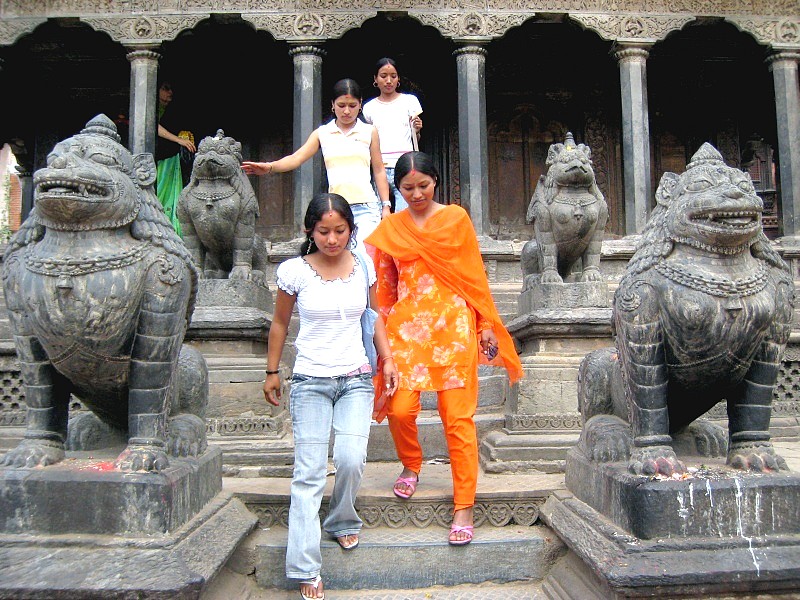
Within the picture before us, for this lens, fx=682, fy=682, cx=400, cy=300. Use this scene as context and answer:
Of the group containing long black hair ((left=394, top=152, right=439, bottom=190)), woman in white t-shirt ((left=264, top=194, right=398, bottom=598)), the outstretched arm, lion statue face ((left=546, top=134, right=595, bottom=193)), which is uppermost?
lion statue face ((left=546, top=134, right=595, bottom=193))

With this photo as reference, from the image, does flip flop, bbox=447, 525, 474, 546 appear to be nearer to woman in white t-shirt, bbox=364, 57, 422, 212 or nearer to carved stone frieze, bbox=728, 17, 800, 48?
woman in white t-shirt, bbox=364, 57, 422, 212

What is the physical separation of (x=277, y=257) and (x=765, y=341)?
7.55 m

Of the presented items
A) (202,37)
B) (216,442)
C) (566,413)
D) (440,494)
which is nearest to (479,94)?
(202,37)

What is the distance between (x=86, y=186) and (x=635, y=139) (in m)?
9.37

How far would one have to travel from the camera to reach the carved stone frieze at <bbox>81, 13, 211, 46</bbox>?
1044cm

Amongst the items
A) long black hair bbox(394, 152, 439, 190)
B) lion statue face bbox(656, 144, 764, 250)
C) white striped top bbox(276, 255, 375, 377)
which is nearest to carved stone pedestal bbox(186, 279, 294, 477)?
white striped top bbox(276, 255, 375, 377)

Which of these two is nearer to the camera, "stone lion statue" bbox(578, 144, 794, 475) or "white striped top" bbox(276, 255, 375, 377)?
"stone lion statue" bbox(578, 144, 794, 475)

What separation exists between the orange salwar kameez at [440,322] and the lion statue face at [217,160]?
2.68m

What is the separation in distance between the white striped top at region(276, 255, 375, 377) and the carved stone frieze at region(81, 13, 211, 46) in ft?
29.0

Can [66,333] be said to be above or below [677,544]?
above

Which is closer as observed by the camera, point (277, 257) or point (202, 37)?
point (277, 257)

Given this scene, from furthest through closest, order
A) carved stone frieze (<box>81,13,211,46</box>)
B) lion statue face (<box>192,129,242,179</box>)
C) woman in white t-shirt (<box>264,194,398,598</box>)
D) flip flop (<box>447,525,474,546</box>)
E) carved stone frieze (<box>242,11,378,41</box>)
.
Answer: carved stone frieze (<box>81,13,211,46</box>), carved stone frieze (<box>242,11,378,41</box>), lion statue face (<box>192,129,242,179</box>), flip flop (<box>447,525,474,546</box>), woman in white t-shirt (<box>264,194,398,598</box>)

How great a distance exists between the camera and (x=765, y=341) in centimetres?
284

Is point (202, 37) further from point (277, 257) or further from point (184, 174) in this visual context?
point (277, 257)
